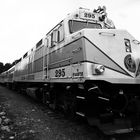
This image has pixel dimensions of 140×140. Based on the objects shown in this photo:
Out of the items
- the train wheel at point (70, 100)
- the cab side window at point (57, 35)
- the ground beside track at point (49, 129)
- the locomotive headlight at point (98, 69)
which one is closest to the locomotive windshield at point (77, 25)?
the cab side window at point (57, 35)

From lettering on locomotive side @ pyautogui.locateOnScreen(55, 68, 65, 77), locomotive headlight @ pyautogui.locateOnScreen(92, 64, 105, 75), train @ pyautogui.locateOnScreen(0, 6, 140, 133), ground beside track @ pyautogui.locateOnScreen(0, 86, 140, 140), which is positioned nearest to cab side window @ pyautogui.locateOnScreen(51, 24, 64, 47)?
train @ pyautogui.locateOnScreen(0, 6, 140, 133)

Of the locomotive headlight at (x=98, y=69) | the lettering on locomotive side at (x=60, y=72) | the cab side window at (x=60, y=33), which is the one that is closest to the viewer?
the locomotive headlight at (x=98, y=69)

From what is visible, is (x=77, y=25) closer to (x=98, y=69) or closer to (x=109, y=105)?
(x=98, y=69)

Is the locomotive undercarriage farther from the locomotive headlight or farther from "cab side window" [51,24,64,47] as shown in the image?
"cab side window" [51,24,64,47]

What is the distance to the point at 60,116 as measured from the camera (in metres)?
7.70

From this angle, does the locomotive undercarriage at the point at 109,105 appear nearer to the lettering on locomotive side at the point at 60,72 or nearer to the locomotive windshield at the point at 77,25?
the lettering on locomotive side at the point at 60,72

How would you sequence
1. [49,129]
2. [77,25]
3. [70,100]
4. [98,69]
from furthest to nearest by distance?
[77,25] < [70,100] < [49,129] < [98,69]

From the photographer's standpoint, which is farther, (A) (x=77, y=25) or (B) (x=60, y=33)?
(B) (x=60, y=33)

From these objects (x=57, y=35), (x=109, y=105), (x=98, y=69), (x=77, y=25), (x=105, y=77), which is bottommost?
(x=109, y=105)

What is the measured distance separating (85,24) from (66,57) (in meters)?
1.35

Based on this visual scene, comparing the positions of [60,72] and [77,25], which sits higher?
[77,25]

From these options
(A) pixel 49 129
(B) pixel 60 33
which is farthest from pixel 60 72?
(A) pixel 49 129

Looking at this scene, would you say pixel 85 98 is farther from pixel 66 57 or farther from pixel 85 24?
pixel 85 24

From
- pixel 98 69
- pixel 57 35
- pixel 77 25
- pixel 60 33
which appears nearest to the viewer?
pixel 98 69
